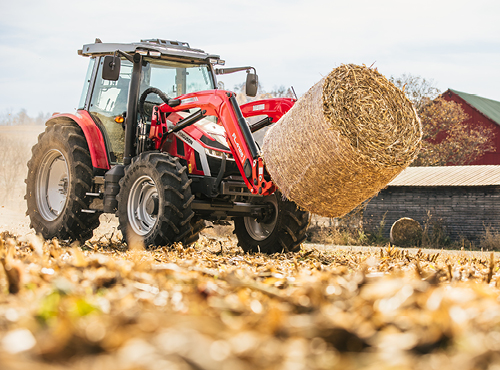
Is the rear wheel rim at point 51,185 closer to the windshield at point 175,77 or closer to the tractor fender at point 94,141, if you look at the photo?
the tractor fender at point 94,141

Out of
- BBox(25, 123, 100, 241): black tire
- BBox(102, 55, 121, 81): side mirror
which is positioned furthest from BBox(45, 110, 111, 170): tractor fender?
BBox(102, 55, 121, 81): side mirror

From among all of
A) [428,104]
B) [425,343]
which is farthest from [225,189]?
[428,104]

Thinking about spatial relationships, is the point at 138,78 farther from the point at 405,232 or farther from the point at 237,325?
the point at 405,232

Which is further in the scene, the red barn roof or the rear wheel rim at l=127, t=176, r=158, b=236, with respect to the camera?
the red barn roof

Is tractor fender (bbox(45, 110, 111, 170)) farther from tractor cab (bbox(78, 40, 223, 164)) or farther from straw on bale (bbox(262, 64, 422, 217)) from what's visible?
straw on bale (bbox(262, 64, 422, 217))

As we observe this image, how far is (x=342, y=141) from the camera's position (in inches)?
187

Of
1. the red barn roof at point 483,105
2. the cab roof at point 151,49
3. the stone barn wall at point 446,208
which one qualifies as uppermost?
the red barn roof at point 483,105

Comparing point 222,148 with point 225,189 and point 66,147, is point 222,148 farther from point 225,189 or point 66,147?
point 66,147

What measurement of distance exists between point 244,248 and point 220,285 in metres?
5.03

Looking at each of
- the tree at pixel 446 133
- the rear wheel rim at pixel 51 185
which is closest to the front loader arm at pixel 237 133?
the rear wheel rim at pixel 51 185

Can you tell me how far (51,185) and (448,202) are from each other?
14.2 meters

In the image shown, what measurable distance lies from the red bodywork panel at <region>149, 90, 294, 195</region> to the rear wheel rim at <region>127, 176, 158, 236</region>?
670mm

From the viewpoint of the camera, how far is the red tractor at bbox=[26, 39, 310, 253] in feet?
19.5

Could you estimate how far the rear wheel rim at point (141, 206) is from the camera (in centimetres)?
648
